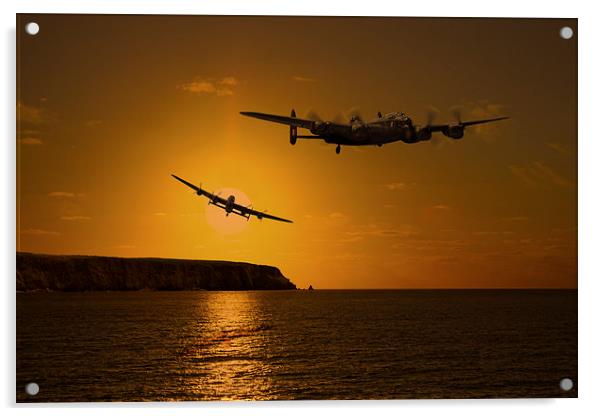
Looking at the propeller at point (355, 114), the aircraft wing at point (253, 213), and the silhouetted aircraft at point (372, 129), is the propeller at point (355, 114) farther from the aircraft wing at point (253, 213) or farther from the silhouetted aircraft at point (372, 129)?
the aircraft wing at point (253, 213)

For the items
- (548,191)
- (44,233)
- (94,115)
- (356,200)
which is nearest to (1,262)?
(44,233)

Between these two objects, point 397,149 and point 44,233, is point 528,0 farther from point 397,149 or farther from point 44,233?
point 44,233

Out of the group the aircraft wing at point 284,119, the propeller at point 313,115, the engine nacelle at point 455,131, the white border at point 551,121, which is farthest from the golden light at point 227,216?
the engine nacelle at point 455,131

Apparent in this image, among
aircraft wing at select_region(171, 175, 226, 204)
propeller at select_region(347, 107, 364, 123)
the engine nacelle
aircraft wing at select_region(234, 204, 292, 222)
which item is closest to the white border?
propeller at select_region(347, 107, 364, 123)

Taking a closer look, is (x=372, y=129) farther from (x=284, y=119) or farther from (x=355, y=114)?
(x=284, y=119)

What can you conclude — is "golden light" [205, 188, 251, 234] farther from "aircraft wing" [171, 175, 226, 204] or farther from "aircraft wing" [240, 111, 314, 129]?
"aircraft wing" [240, 111, 314, 129]
